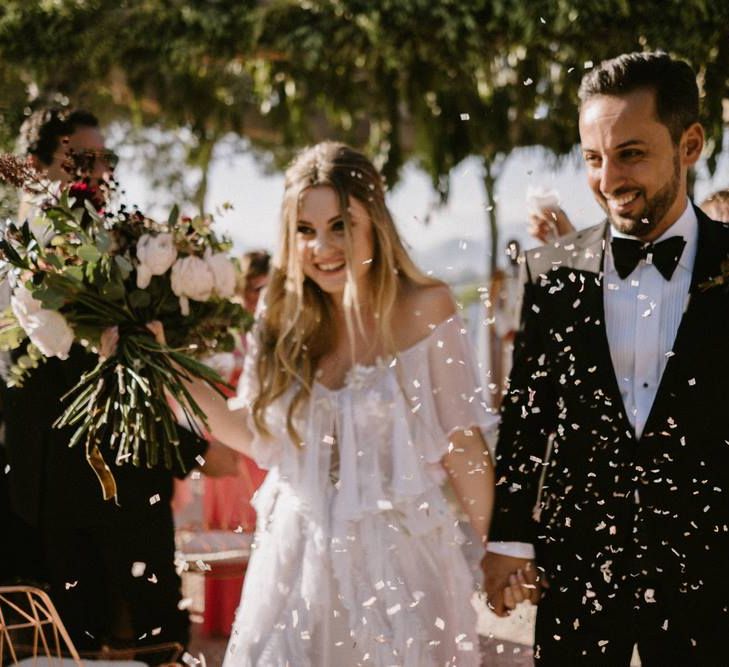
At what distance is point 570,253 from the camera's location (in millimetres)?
2344

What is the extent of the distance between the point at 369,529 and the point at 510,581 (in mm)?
401

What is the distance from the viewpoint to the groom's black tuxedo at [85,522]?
285 cm

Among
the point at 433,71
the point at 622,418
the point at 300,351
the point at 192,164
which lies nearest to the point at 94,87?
the point at 192,164

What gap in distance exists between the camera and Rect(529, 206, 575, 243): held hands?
2.85 metres

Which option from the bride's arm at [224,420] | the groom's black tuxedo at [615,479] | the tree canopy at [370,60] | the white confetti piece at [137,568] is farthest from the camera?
the tree canopy at [370,60]

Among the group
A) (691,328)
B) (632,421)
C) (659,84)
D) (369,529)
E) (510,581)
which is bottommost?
(510,581)

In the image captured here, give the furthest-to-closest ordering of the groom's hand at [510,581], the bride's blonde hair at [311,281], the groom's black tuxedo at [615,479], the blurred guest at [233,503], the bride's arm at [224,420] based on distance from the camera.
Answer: the blurred guest at [233,503]
the bride's arm at [224,420]
the bride's blonde hair at [311,281]
the groom's hand at [510,581]
the groom's black tuxedo at [615,479]

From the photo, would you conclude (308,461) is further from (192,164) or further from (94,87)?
(192,164)

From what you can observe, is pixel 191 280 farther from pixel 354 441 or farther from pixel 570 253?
pixel 570 253

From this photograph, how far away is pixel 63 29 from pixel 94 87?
0.60 metres

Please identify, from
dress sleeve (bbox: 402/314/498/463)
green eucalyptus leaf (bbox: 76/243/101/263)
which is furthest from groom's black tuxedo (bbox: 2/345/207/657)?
dress sleeve (bbox: 402/314/498/463)

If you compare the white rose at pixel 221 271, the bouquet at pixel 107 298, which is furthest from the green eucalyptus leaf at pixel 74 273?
the white rose at pixel 221 271

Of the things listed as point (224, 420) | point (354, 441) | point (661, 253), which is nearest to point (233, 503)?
point (224, 420)

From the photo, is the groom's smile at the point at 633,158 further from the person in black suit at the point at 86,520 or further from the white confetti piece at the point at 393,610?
the person in black suit at the point at 86,520
